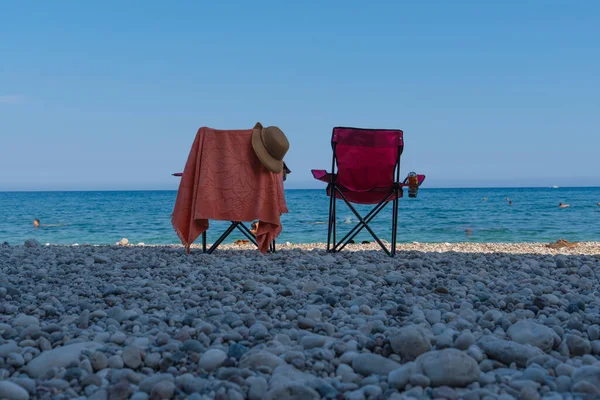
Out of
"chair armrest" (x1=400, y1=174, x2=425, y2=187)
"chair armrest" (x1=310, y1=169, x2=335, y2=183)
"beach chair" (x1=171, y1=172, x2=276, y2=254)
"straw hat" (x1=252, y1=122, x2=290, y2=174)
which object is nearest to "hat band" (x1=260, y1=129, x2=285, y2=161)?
"straw hat" (x1=252, y1=122, x2=290, y2=174)

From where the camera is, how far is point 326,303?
270 centimetres

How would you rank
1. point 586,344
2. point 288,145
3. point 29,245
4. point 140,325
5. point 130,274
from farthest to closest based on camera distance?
point 29,245, point 288,145, point 130,274, point 140,325, point 586,344

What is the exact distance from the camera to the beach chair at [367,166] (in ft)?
15.8

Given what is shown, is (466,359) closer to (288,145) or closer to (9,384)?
(9,384)

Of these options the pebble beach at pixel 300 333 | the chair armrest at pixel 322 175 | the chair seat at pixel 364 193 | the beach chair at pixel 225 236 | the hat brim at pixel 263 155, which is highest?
the hat brim at pixel 263 155

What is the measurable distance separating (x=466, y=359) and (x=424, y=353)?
17 centimetres

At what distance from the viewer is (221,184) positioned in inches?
182

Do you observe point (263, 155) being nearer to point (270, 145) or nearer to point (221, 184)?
point (270, 145)

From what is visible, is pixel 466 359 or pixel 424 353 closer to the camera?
pixel 466 359

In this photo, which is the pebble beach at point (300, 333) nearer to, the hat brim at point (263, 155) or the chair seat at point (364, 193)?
the hat brim at point (263, 155)

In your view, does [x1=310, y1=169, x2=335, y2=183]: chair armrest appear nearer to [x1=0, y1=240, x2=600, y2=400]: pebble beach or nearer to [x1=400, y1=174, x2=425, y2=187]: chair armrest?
[x1=400, y1=174, x2=425, y2=187]: chair armrest

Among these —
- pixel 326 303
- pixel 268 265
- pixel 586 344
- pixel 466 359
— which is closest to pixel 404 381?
pixel 466 359

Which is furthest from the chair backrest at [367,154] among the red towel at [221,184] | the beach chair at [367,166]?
the red towel at [221,184]

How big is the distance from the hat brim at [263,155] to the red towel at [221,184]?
0.06 m
